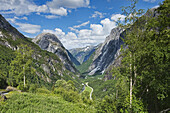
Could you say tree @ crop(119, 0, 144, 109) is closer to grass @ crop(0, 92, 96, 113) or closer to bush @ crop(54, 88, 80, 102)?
grass @ crop(0, 92, 96, 113)

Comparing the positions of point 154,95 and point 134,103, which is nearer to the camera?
point 134,103

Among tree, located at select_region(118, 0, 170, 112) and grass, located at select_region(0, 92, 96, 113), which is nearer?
tree, located at select_region(118, 0, 170, 112)

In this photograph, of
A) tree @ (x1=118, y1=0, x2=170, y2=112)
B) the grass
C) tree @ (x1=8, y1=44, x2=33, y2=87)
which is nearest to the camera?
tree @ (x1=118, y1=0, x2=170, y2=112)

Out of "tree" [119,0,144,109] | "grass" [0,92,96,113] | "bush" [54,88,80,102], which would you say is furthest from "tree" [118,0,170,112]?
"bush" [54,88,80,102]

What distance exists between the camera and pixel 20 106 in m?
17.2

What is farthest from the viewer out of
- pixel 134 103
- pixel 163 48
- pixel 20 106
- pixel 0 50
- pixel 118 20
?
pixel 0 50

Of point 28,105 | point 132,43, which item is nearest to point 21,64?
point 28,105

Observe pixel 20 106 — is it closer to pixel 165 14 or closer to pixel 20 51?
pixel 20 51

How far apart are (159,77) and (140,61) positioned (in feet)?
7.40

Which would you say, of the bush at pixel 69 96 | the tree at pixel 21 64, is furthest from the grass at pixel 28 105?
the bush at pixel 69 96

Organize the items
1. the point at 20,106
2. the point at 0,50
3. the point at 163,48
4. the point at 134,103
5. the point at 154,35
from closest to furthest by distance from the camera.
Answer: the point at 163,48 → the point at 134,103 → the point at 154,35 → the point at 20,106 → the point at 0,50

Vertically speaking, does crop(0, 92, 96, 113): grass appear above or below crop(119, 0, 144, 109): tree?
below

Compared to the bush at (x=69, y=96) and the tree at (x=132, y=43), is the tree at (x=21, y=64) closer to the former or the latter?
the bush at (x=69, y=96)

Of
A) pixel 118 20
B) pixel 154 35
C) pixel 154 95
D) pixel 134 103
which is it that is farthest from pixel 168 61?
pixel 118 20
